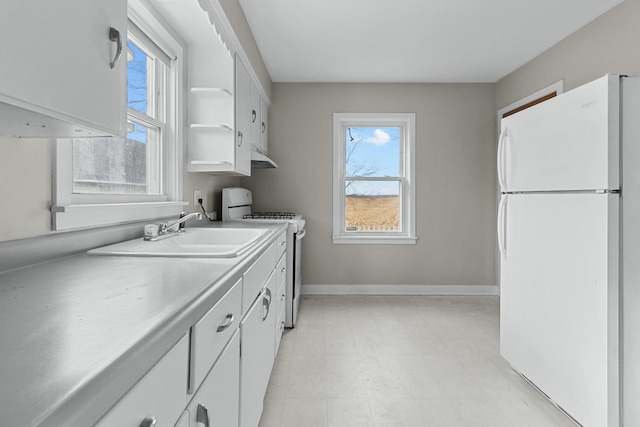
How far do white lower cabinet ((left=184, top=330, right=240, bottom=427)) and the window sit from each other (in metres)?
3.11

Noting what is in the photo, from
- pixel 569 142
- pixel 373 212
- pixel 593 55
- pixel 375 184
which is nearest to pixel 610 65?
pixel 593 55

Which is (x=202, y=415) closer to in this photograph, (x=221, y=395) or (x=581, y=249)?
(x=221, y=395)

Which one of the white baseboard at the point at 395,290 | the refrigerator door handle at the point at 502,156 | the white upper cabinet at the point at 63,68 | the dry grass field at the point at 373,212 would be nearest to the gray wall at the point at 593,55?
the refrigerator door handle at the point at 502,156

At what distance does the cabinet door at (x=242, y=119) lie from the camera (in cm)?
249

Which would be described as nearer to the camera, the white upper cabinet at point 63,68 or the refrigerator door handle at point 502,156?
the white upper cabinet at point 63,68

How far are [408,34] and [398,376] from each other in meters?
2.73

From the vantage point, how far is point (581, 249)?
1745 mm

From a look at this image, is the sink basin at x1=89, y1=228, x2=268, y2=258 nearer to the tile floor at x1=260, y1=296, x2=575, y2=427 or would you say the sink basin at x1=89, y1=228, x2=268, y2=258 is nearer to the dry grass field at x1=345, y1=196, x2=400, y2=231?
the tile floor at x1=260, y1=296, x2=575, y2=427

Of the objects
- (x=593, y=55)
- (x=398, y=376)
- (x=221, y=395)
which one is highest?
(x=593, y=55)

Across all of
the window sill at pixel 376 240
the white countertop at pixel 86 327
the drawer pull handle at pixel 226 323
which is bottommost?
the window sill at pixel 376 240

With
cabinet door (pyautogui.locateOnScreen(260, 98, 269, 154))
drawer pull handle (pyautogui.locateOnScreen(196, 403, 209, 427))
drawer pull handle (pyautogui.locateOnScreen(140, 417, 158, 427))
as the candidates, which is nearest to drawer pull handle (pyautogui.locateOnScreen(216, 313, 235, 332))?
drawer pull handle (pyautogui.locateOnScreen(196, 403, 209, 427))

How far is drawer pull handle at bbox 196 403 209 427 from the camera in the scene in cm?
80

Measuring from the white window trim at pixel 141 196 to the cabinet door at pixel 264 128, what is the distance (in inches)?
55.5

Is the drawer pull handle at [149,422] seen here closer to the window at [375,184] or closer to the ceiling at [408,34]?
the ceiling at [408,34]
